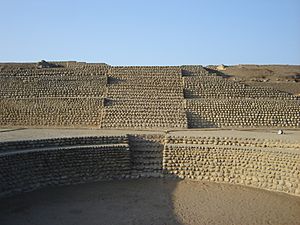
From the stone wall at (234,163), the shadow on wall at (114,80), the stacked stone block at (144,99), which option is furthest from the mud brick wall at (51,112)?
the stone wall at (234,163)

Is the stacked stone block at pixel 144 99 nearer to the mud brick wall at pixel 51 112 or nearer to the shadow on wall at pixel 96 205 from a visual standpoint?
the mud brick wall at pixel 51 112

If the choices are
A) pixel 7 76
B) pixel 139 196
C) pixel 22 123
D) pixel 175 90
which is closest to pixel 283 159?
pixel 139 196

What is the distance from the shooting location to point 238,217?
9.65 metres

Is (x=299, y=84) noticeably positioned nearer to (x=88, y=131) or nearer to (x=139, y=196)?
(x=88, y=131)

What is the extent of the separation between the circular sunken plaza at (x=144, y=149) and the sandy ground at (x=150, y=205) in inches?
1.1

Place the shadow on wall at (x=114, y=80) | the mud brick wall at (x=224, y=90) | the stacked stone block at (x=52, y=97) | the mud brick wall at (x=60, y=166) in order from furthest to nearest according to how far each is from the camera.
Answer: the shadow on wall at (x=114, y=80) → the mud brick wall at (x=224, y=90) → the stacked stone block at (x=52, y=97) → the mud brick wall at (x=60, y=166)

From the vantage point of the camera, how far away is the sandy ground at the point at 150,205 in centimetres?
948

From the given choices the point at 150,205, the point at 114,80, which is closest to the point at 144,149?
the point at 150,205

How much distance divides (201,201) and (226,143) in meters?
3.85

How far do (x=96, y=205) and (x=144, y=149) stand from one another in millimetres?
4371

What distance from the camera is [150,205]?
1054cm

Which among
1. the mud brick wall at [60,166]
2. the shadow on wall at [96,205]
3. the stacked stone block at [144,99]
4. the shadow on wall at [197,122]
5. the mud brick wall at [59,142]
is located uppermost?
the stacked stone block at [144,99]

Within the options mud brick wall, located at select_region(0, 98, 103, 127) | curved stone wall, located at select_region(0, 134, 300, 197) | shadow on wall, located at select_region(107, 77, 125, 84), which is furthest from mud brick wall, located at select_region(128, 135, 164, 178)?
shadow on wall, located at select_region(107, 77, 125, 84)

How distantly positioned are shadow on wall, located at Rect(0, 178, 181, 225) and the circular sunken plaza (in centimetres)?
3
